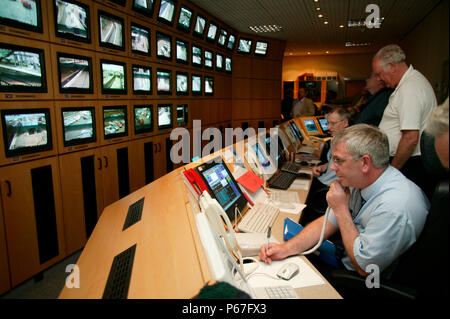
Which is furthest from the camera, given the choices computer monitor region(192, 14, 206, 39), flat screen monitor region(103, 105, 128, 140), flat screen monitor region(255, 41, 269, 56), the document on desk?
flat screen monitor region(255, 41, 269, 56)

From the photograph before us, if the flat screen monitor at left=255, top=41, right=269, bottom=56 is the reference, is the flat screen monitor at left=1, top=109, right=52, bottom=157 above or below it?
below

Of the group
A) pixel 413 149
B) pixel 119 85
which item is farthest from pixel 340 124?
pixel 119 85

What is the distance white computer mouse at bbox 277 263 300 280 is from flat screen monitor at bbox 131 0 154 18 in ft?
11.4

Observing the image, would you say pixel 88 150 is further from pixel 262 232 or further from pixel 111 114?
pixel 262 232

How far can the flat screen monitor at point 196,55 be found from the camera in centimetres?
523

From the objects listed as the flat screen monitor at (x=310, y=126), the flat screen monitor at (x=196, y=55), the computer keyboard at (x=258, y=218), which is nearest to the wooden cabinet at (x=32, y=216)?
the computer keyboard at (x=258, y=218)

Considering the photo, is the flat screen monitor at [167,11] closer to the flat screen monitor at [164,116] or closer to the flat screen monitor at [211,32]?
the flat screen monitor at [164,116]

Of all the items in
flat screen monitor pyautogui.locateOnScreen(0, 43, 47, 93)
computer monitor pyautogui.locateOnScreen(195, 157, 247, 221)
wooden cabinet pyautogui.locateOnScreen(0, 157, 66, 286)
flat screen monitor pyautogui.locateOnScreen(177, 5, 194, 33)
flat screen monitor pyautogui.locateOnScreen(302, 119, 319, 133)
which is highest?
flat screen monitor pyautogui.locateOnScreen(177, 5, 194, 33)

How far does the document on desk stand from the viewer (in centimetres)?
121

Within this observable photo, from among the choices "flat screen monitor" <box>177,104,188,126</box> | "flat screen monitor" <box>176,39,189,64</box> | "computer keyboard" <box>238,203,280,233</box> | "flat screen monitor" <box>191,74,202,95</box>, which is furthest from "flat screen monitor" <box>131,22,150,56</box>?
"computer keyboard" <box>238,203,280,233</box>

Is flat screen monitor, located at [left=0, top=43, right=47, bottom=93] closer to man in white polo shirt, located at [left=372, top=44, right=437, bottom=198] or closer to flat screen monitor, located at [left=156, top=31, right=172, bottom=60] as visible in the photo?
flat screen monitor, located at [left=156, top=31, right=172, bottom=60]

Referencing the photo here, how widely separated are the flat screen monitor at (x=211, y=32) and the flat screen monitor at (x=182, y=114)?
1706mm

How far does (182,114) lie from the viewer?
4.96 metres

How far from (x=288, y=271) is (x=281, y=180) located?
153cm
